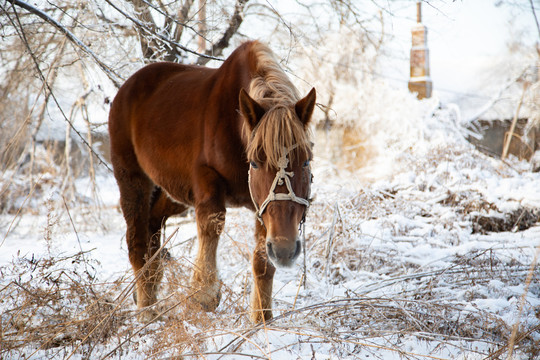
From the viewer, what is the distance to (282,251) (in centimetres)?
227

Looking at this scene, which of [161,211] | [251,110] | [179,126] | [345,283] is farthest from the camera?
[161,211]

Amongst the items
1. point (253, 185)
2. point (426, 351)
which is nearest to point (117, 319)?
point (253, 185)

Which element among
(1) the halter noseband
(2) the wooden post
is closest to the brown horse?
(1) the halter noseband

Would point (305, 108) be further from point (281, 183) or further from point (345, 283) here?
point (345, 283)

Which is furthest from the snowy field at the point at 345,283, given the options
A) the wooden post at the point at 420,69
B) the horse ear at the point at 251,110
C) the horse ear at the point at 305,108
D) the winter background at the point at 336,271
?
the wooden post at the point at 420,69

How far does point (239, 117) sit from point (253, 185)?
59 cm

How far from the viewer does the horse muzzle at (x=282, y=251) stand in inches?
89.4

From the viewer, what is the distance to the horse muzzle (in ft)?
7.45

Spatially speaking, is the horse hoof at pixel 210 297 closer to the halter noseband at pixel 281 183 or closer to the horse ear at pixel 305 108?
the halter noseband at pixel 281 183

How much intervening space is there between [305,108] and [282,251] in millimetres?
890

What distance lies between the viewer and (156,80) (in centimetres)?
417

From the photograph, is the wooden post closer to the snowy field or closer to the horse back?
the snowy field

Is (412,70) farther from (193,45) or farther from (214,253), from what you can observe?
(214,253)

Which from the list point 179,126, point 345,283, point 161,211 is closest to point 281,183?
point 179,126
